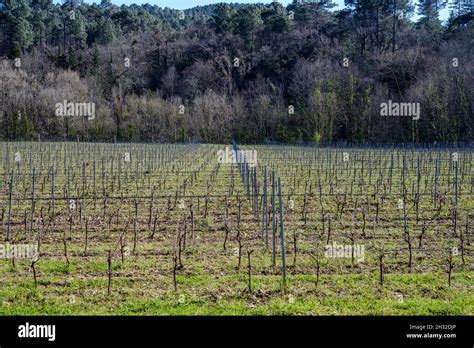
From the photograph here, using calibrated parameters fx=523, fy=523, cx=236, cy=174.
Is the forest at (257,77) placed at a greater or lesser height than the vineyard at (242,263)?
greater

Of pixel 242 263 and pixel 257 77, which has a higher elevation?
pixel 257 77

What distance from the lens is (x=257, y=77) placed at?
187 feet

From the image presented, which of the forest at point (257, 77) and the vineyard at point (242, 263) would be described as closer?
the vineyard at point (242, 263)

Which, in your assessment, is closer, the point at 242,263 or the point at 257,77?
the point at 242,263

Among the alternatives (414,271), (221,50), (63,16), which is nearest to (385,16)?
(221,50)

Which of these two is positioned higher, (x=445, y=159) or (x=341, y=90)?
(x=341, y=90)

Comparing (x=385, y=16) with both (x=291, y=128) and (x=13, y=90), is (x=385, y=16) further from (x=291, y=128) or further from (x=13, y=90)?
(x=13, y=90)

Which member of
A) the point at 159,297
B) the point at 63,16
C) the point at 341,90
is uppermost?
the point at 63,16

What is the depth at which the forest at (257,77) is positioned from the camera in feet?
136

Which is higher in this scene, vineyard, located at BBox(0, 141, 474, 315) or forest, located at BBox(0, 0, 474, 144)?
forest, located at BBox(0, 0, 474, 144)

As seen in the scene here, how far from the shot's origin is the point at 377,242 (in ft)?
29.2

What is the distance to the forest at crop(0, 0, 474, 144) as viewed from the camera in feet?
136

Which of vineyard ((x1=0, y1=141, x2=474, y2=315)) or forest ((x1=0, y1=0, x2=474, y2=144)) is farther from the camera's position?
forest ((x1=0, y1=0, x2=474, y2=144))
